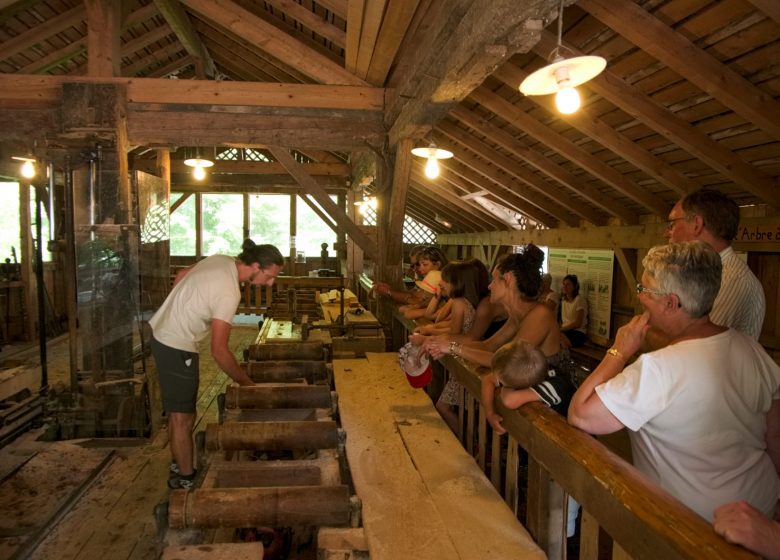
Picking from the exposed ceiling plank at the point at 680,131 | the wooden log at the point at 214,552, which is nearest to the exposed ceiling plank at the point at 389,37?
the exposed ceiling plank at the point at 680,131

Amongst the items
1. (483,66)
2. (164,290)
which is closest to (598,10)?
(483,66)

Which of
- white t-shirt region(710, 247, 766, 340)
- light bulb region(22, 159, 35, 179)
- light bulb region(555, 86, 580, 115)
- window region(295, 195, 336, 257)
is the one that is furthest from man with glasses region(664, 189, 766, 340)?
window region(295, 195, 336, 257)

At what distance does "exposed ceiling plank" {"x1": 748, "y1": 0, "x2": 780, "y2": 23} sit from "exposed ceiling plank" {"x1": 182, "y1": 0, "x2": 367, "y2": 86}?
3.53 metres

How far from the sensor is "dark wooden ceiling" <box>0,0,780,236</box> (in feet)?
9.71

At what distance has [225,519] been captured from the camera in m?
2.04

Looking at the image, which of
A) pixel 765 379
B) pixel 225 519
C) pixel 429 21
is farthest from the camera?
pixel 429 21

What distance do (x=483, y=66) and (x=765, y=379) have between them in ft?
6.31

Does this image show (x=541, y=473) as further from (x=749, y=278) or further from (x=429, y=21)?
(x=429, y=21)

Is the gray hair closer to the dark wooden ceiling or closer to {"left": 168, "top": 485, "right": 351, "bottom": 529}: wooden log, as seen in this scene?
the dark wooden ceiling

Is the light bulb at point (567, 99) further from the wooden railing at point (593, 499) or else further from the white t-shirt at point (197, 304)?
the white t-shirt at point (197, 304)

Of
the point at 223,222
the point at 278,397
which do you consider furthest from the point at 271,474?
the point at 223,222

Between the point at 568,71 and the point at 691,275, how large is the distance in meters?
1.13

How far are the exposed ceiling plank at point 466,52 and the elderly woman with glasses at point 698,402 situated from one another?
1143 millimetres

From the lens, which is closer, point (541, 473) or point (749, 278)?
point (541, 473)
